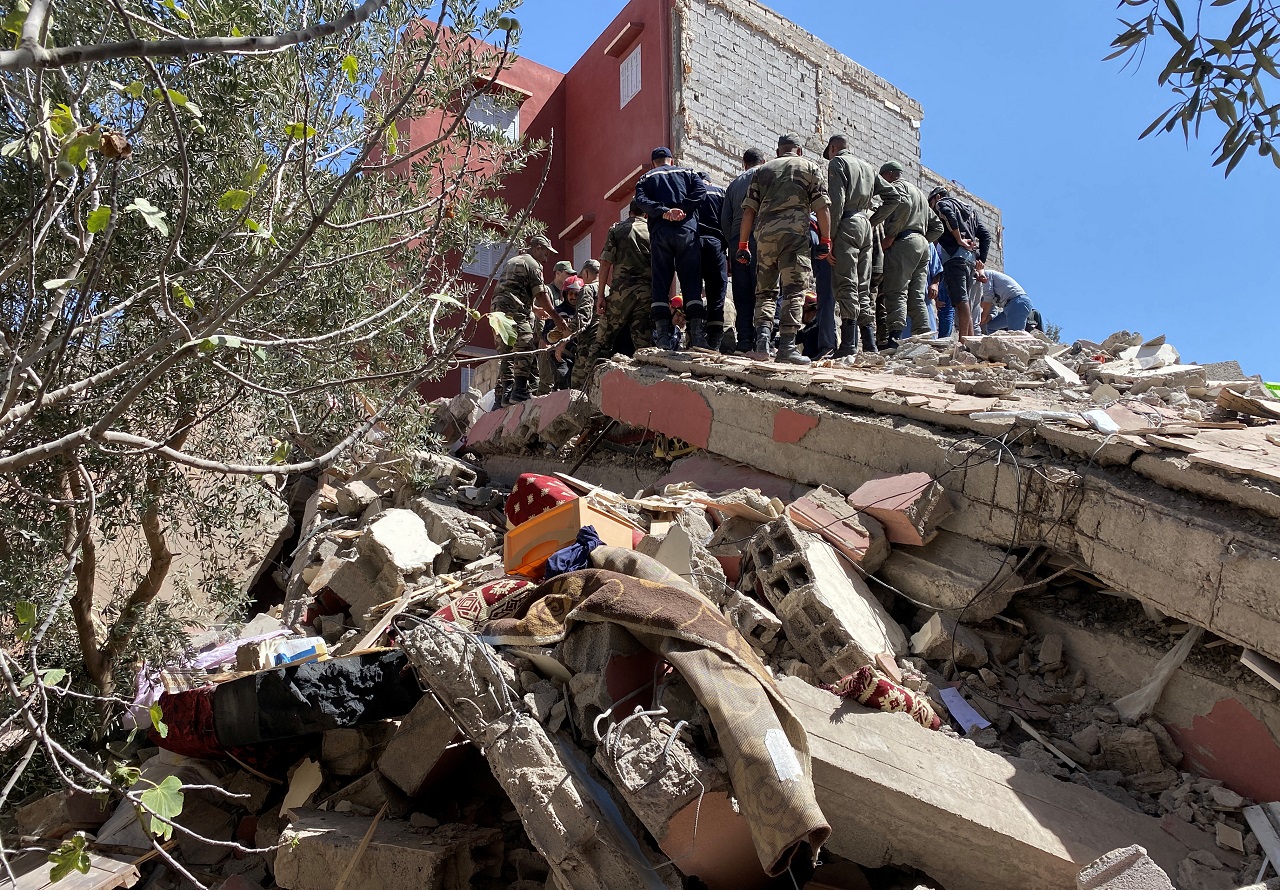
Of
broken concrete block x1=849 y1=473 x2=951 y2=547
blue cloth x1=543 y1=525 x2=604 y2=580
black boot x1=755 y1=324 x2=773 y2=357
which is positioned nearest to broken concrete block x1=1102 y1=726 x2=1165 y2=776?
broken concrete block x1=849 y1=473 x2=951 y2=547

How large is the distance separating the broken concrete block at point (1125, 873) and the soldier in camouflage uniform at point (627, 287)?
5822mm

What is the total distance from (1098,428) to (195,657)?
5.26 m

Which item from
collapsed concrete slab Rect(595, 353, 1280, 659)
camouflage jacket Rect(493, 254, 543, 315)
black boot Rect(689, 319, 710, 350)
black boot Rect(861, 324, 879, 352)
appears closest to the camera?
collapsed concrete slab Rect(595, 353, 1280, 659)

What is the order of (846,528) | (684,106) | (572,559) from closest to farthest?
(572,559) < (846,528) < (684,106)

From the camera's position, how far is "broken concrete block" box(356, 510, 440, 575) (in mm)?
5355

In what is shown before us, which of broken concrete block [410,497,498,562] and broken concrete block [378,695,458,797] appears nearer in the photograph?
broken concrete block [378,695,458,797]

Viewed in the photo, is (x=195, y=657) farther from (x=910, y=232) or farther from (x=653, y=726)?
(x=910, y=232)

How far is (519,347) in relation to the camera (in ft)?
32.4

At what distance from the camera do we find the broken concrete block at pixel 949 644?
3568 millimetres

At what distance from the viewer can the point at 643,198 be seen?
711cm

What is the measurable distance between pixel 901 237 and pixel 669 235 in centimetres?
237

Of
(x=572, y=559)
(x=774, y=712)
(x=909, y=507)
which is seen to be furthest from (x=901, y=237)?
(x=774, y=712)

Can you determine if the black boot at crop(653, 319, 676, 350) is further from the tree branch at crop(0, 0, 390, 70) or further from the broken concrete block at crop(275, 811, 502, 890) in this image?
the tree branch at crop(0, 0, 390, 70)

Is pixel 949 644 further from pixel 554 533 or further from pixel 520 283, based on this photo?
pixel 520 283
